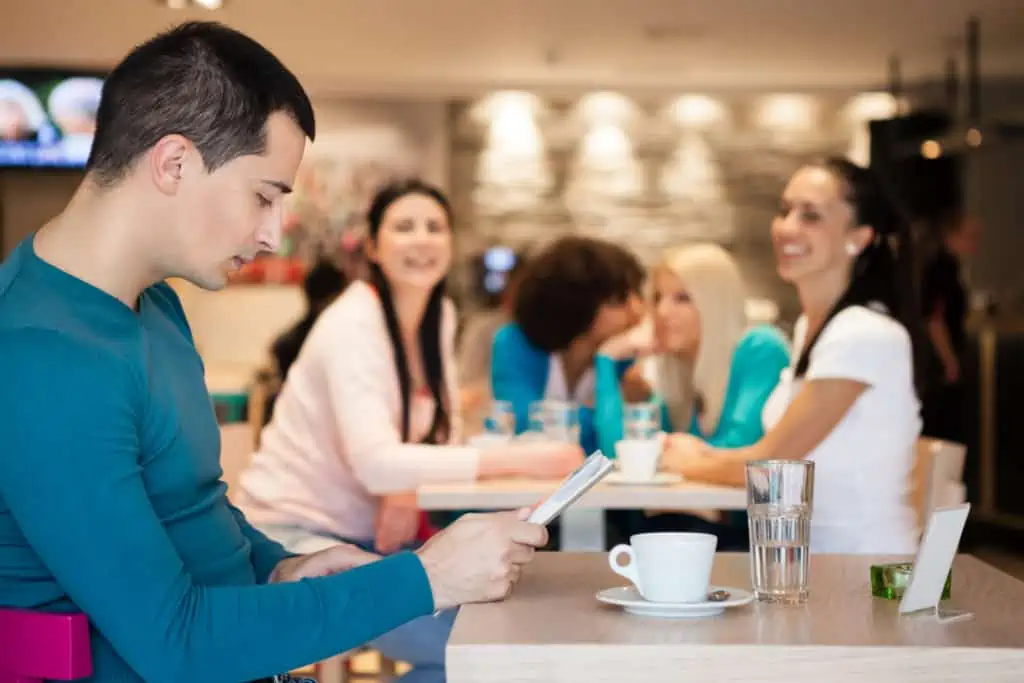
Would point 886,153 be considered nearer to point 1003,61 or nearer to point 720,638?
point 1003,61

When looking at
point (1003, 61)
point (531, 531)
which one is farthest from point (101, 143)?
point (1003, 61)

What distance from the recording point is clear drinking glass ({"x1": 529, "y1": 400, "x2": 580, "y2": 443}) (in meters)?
3.46

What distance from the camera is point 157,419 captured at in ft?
4.91

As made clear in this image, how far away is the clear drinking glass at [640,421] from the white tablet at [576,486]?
188 centimetres

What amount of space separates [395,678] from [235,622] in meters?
1.55

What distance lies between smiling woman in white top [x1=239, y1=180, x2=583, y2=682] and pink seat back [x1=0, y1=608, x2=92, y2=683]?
4.73 ft

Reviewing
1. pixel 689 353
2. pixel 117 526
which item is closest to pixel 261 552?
pixel 117 526

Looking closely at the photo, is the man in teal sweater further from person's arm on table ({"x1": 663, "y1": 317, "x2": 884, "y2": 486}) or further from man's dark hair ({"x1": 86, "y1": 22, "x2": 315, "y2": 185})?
person's arm on table ({"x1": 663, "y1": 317, "x2": 884, "y2": 486})

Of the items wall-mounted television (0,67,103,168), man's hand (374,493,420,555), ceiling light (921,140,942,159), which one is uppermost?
wall-mounted television (0,67,103,168)

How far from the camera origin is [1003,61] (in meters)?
7.95

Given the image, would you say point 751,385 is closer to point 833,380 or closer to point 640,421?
point 640,421

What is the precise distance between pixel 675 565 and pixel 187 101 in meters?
0.70

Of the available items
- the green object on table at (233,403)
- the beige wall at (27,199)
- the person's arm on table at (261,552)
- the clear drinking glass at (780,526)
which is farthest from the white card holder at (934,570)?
the beige wall at (27,199)

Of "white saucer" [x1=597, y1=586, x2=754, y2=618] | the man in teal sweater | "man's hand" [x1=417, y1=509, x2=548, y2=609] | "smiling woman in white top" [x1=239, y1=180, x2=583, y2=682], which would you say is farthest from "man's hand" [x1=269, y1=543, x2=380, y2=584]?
"smiling woman in white top" [x1=239, y1=180, x2=583, y2=682]
